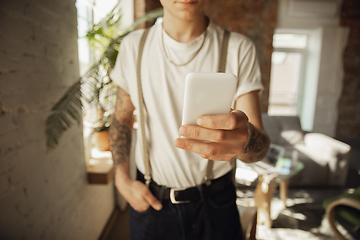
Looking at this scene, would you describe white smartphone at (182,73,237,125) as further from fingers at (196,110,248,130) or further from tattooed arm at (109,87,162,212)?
tattooed arm at (109,87,162,212)

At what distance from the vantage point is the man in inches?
30.5

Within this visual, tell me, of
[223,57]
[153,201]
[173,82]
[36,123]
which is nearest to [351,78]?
[223,57]

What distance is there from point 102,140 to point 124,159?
810mm

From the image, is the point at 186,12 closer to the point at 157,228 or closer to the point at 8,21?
the point at 8,21

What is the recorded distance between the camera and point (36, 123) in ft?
3.00

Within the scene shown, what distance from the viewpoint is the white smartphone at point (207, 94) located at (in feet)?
1.49

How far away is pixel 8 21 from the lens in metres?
0.74

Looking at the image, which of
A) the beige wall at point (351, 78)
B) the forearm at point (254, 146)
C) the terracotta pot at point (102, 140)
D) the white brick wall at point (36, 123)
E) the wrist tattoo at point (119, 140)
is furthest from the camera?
the beige wall at point (351, 78)

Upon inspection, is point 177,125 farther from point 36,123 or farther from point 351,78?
point 351,78

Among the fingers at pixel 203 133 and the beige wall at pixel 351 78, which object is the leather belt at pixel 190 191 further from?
the beige wall at pixel 351 78

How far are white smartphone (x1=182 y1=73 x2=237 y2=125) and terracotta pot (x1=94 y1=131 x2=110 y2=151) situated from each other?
1.33m

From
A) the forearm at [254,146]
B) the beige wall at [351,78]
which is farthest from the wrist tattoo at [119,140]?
the beige wall at [351,78]

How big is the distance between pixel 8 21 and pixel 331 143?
3.20 m

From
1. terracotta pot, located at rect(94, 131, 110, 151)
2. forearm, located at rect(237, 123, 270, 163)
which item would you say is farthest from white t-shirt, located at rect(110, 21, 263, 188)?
terracotta pot, located at rect(94, 131, 110, 151)
